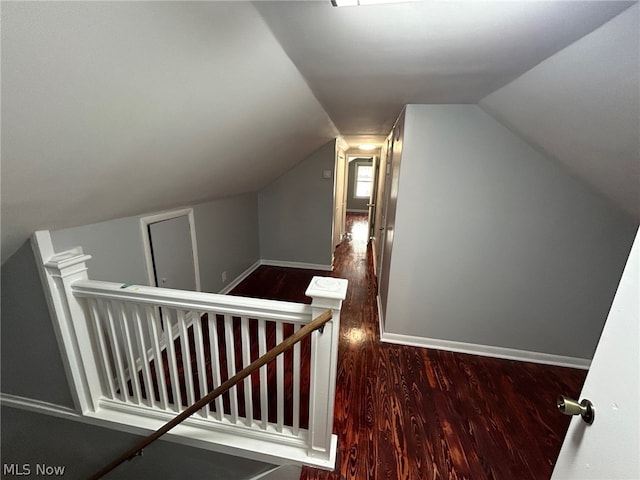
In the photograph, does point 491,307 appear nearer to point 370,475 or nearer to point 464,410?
point 464,410

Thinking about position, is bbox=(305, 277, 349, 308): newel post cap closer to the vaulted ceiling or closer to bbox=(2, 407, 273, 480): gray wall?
the vaulted ceiling

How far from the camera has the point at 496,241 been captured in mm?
1989

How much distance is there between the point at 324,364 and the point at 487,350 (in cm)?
190

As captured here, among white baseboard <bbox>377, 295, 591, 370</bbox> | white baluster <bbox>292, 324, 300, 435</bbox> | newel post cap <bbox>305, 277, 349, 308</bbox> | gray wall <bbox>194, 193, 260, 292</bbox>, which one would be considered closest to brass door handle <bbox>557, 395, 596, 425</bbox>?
newel post cap <bbox>305, 277, 349, 308</bbox>

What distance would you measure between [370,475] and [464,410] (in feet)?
2.72

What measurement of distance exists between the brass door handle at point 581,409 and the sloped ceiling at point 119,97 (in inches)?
60.6

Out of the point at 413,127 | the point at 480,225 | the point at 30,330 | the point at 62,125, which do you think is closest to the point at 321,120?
the point at 413,127

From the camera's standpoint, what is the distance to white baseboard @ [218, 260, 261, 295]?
3.16 meters

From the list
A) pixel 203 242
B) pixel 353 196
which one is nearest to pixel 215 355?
pixel 203 242

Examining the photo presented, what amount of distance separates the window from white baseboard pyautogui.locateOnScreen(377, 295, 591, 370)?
7.18 m

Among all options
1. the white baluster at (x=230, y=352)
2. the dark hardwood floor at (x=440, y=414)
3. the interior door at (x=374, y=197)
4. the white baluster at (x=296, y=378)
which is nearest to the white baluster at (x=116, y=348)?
the white baluster at (x=230, y=352)

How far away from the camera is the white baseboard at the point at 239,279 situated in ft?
10.4

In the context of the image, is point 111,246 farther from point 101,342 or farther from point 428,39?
point 428,39

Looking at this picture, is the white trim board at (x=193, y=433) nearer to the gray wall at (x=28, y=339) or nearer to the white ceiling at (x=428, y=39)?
the gray wall at (x=28, y=339)
